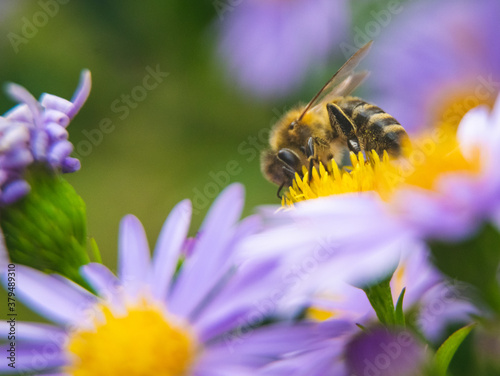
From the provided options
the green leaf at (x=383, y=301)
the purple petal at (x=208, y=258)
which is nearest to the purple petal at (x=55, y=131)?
the purple petal at (x=208, y=258)

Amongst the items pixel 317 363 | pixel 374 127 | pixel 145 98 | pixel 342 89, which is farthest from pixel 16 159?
pixel 145 98

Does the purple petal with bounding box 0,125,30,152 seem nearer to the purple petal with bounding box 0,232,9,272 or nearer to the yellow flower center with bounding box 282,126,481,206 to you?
the purple petal with bounding box 0,232,9,272

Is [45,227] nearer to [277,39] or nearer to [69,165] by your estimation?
[69,165]

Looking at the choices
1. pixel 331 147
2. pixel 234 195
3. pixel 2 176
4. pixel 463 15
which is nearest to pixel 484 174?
pixel 234 195

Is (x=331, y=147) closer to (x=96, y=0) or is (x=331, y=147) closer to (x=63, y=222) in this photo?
(x=63, y=222)

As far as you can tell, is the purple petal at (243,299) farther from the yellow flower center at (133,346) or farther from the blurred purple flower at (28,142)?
the blurred purple flower at (28,142)

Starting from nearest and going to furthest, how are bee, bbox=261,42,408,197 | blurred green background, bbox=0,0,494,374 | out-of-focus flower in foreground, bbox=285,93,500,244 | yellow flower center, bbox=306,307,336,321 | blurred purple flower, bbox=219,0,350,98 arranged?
out-of-focus flower in foreground, bbox=285,93,500,244, yellow flower center, bbox=306,307,336,321, bee, bbox=261,42,408,197, blurred purple flower, bbox=219,0,350,98, blurred green background, bbox=0,0,494,374

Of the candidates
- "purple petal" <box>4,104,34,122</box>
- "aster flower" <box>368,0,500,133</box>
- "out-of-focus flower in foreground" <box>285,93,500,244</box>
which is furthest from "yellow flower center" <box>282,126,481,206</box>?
A: "aster flower" <box>368,0,500,133</box>
